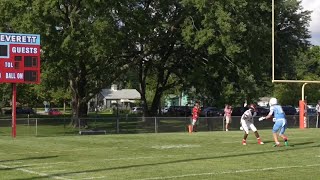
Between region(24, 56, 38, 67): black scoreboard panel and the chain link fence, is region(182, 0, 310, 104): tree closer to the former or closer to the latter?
the chain link fence

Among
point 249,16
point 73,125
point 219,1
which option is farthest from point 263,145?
point 249,16

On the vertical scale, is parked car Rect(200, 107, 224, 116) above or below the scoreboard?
below

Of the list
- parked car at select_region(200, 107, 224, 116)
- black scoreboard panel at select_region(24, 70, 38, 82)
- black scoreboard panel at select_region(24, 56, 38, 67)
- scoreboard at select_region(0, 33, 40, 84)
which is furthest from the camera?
parked car at select_region(200, 107, 224, 116)

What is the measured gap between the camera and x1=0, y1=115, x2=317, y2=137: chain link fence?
1200 inches

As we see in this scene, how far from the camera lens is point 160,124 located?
33.5 metres

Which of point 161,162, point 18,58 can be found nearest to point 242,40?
point 18,58

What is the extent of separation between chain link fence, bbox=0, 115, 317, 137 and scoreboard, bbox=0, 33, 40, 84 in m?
4.94

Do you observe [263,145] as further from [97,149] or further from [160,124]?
[160,124]

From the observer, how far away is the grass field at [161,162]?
39.1 feet

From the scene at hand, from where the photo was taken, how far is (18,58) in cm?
2541

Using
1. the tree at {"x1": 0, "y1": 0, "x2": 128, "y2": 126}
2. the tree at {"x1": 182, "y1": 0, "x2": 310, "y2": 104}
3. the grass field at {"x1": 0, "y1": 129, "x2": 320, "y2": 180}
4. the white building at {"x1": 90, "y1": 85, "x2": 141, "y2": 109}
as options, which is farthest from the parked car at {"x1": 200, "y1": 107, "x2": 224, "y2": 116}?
the white building at {"x1": 90, "y1": 85, "x2": 141, "y2": 109}

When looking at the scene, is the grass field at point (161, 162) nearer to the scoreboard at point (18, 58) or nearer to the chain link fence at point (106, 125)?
the scoreboard at point (18, 58)

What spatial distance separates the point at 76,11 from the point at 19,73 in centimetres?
1370

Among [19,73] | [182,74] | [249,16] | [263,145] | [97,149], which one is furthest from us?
[182,74]
